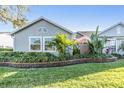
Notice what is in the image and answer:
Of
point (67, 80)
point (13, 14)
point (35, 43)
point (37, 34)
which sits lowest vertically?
point (67, 80)

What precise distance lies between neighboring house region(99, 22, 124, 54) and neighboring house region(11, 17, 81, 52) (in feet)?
8.06

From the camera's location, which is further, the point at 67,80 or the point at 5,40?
the point at 5,40

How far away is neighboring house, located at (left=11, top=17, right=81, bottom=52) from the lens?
17.3 metres

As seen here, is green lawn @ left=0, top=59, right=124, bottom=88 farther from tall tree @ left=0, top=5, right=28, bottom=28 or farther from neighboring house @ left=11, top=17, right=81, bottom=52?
neighboring house @ left=11, top=17, right=81, bottom=52

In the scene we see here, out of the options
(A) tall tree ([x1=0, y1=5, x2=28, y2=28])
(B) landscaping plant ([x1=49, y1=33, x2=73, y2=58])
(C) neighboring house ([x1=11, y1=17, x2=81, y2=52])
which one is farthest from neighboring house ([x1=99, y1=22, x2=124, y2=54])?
(A) tall tree ([x1=0, y1=5, x2=28, y2=28])

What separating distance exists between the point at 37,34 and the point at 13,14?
3.16 meters

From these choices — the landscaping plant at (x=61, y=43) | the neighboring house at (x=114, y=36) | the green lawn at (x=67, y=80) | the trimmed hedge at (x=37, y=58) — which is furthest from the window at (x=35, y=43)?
the green lawn at (x=67, y=80)

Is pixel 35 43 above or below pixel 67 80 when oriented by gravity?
above

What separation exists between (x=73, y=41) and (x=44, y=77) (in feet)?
22.6

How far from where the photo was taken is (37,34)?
1778 cm

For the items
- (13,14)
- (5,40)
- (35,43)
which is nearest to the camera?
(13,14)

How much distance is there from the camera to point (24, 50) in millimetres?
17922

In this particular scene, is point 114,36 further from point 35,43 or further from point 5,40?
point 5,40

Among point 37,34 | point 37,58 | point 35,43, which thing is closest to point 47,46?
point 35,43
